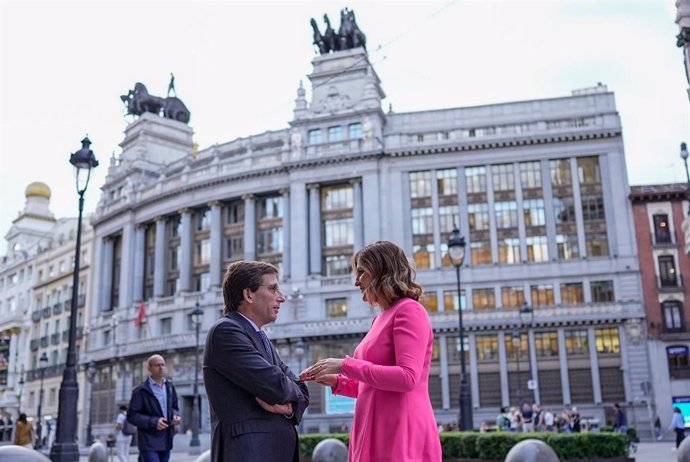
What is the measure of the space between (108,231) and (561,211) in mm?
48239

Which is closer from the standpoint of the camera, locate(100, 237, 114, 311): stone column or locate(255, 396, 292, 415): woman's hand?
locate(255, 396, 292, 415): woman's hand

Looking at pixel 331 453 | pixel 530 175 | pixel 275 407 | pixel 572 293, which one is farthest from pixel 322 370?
pixel 530 175

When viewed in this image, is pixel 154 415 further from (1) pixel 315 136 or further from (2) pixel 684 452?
(1) pixel 315 136

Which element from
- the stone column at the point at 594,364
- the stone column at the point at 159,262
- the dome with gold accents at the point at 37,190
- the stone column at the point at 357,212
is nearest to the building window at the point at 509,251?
the stone column at the point at 594,364

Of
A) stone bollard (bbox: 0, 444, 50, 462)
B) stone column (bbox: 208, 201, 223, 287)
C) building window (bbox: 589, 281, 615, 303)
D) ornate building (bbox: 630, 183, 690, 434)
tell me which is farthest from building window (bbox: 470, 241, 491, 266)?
stone bollard (bbox: 0, 444, 50, 462)

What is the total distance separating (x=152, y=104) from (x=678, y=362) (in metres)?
60.3

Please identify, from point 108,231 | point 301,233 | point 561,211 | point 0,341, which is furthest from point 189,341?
point 561,211

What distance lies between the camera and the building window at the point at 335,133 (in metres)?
60.3

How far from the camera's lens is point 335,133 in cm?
6056

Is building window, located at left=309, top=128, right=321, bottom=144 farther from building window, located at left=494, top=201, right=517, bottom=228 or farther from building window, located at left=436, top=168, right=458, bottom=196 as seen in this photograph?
building window, located at left=494, top=201, right=517, bottom=228

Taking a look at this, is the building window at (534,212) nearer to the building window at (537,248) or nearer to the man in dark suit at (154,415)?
the building window at (537,248)

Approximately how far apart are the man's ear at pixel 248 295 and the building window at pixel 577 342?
5113 cm

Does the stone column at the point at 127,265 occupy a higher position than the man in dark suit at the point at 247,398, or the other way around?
the stone column at the point at 127,265

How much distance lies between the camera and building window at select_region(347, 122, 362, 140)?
5959 cm
